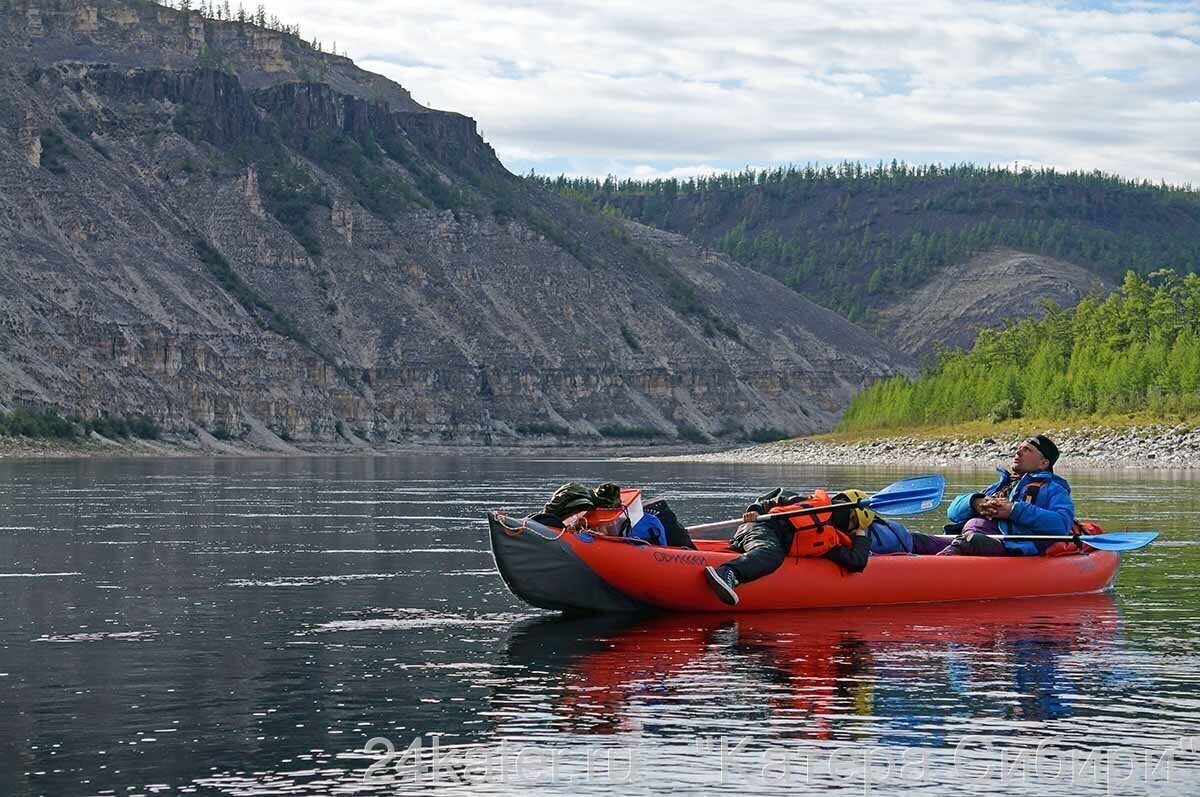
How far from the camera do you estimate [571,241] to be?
199 meters

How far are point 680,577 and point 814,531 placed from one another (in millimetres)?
1875

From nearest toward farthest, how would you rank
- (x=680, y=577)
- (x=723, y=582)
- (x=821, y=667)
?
(x=821, y=667)
(x=723, y=582)
(x=680, y=577)

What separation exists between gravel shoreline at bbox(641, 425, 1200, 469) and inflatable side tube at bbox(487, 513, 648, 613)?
66544 mm

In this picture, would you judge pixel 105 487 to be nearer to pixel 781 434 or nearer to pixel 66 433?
pixel 66 433

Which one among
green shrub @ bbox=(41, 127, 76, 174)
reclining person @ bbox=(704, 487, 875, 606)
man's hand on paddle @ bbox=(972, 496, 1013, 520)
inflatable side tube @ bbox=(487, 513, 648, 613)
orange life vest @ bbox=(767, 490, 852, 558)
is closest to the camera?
inflatable side tube @ bbox=(487, 513, 648, 613)

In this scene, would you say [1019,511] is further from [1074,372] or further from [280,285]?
[280,285]

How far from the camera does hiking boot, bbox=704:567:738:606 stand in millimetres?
22766

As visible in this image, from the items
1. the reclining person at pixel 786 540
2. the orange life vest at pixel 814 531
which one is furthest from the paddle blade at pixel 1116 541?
the orange life vest at pixel 814 531

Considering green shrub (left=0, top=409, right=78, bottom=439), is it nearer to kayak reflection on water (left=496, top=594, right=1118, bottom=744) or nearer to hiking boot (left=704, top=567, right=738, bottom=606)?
hiking boot (left=704, top=567, right=738, bottom=606)

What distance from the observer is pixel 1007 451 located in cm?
9744

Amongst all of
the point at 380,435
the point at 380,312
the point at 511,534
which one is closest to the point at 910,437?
the point at 380,435

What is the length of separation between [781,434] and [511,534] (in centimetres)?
16402

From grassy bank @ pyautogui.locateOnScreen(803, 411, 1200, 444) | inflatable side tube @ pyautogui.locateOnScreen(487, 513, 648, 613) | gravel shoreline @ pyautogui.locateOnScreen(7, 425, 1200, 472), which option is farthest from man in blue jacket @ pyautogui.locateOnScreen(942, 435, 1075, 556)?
grassy bank @ pyautogui.locateOnScreen(803, 411, 1200, 444)

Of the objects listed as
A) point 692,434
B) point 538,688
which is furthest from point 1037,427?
point 538,688
